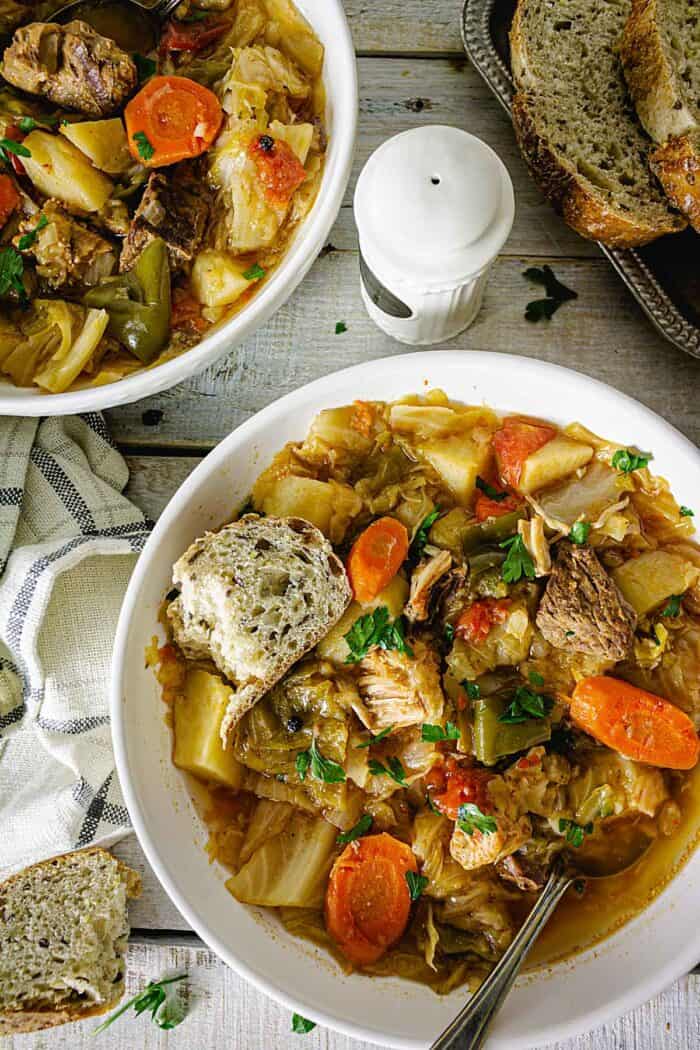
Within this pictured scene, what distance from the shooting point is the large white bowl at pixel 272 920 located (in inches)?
107

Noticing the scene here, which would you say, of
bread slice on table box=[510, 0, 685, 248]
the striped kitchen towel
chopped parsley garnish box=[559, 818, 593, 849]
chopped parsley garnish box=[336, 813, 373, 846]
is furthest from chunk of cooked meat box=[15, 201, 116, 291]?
chopped parsley garnish box=[559, 818, 593, 849]

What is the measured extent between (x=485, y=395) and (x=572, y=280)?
0.78 m

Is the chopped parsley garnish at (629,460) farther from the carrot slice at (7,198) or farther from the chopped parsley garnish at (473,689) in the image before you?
the carrot slice at (7,198)

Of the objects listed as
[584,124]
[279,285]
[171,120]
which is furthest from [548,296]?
[171,120]

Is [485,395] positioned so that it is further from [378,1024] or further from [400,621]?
[378,1024]

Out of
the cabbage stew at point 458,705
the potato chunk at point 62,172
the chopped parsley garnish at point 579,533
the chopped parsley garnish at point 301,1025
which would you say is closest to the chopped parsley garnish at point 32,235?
the potato chunk at point 62,172

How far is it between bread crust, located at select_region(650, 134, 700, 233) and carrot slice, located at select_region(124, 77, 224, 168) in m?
1.36

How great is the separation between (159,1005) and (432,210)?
8.54 feet

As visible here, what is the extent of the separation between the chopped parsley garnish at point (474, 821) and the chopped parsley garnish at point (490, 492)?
0.85 metres

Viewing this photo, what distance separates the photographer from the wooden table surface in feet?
11.2

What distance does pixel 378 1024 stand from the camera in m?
2.72

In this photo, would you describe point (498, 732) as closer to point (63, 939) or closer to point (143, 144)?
point (63, 939)

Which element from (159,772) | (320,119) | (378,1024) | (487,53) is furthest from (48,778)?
(487,53)

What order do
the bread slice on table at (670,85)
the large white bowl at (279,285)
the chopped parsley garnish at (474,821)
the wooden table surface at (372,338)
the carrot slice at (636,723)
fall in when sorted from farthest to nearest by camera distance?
1. the wooden table surface at (372,338)
2. the bread slice on table at (670,85)
3. the large white bowl at (279,285)
4. the carrot slice at (636,723)
5. the chopped parsley garnish at (474,821)
